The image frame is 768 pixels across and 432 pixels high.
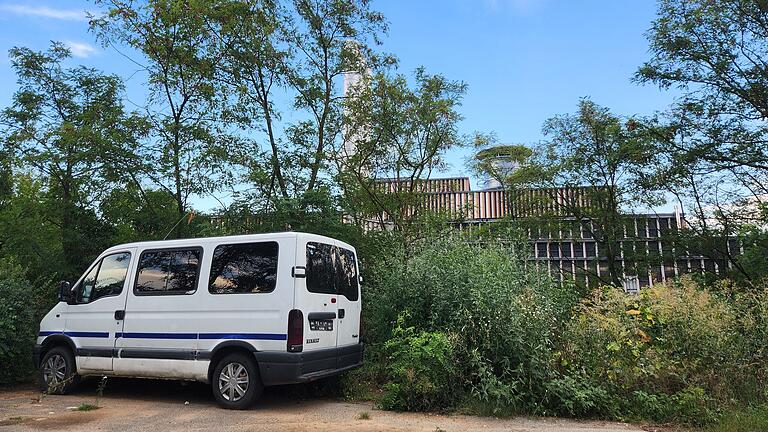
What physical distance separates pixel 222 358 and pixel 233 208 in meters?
5.02

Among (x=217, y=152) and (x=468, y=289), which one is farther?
(x=217, y=152)

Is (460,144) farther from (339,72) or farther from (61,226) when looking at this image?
(61,226)

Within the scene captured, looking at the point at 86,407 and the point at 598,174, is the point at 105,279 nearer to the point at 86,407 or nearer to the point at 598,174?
the point at 86,407

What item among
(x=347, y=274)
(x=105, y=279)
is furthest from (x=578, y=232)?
(x=105, y=279)

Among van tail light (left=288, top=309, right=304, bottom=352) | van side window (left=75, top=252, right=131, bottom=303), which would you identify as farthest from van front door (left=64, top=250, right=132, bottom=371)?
van tail light (left=288, top=309, right=304, bottom=352)

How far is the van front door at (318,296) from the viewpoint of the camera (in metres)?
6.19

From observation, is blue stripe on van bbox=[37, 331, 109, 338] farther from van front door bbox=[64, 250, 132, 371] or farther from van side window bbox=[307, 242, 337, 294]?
van side window bbox=[307, 242, 337, 294]

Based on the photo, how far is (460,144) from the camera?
12.9 metres

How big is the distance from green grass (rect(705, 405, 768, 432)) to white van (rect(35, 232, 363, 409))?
4.32 m

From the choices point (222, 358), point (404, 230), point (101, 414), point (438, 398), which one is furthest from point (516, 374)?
point (404, 230)

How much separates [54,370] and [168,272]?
2.52 m

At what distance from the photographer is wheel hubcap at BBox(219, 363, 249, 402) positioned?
20.8ft

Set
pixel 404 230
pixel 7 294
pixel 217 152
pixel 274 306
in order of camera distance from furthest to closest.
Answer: pixel 404 230, pixel 217 152, pixel 7 294, pixel 274 306

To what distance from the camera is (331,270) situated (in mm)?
6883
